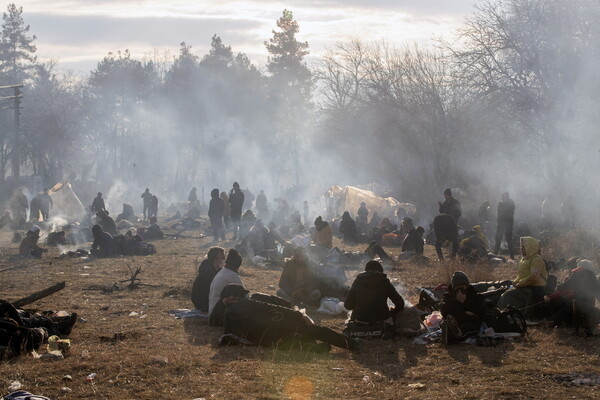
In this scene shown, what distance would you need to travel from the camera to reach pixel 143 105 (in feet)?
217

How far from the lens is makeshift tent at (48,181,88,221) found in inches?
1389

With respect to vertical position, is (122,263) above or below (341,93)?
below

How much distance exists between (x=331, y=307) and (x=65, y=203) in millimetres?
27183

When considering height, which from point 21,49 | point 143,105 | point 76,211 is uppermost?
point 21,49

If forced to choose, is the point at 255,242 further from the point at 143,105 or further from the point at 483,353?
the point at 143,105

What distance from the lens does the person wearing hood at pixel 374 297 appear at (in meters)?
9.20

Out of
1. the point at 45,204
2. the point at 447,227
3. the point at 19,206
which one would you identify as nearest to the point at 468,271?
the point at 447,227

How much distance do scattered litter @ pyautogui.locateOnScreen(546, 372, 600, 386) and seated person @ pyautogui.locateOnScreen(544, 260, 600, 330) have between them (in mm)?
2128

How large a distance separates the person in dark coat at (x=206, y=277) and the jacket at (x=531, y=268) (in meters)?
4.45

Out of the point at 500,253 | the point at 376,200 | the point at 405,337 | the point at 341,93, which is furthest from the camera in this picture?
the point at 341,93

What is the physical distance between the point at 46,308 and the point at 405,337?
18.4ft

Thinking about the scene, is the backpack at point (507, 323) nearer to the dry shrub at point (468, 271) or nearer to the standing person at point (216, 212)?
the dry shrub at point (468, 271)

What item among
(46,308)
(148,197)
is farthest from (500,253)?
(148,197)

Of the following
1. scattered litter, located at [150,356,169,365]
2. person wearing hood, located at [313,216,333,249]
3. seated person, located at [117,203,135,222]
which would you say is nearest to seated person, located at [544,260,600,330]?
scattered litter, located at [150,356,169,365]
